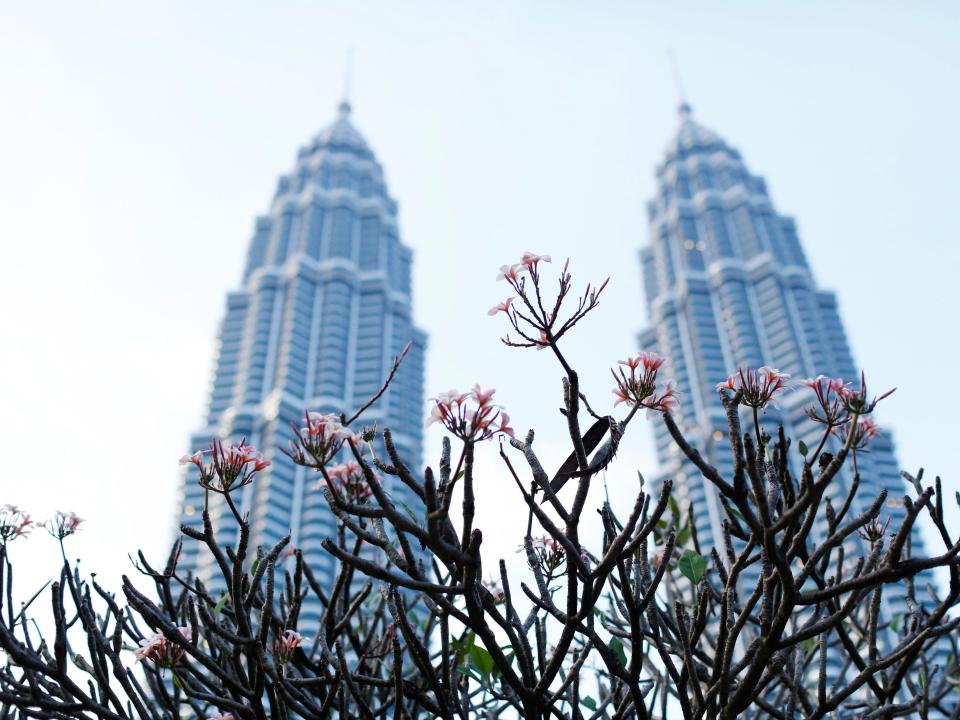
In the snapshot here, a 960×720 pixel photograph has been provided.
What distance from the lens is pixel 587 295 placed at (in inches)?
92.7

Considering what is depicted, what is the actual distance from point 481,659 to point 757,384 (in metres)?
1.62

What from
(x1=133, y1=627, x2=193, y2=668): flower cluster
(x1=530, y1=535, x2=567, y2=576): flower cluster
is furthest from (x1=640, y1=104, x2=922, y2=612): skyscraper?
(x1=133, y1=627, x2=193, y2=668): flower cluster

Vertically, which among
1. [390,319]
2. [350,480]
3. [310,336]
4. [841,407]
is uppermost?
[390,319]


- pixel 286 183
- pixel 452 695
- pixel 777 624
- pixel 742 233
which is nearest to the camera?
pixel 777 624

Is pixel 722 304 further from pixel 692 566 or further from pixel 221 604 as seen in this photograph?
pixel 221 604

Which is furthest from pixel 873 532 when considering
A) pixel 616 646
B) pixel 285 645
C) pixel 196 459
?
pixel 196 459

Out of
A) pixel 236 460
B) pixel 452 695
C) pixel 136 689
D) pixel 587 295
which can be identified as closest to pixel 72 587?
pixel 136 689

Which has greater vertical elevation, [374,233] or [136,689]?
[374,233]

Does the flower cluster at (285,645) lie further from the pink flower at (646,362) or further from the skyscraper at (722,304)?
the skyscraper at (722,304)

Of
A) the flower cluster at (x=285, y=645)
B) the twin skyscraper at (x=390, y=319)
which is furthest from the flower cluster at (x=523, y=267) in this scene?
the twin skyscraper at (x=390, y=319)

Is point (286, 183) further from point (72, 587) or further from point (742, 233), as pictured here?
point (72, 587)

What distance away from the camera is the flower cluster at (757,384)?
96.7 inches

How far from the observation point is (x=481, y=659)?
319 cm

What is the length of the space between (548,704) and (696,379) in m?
101
